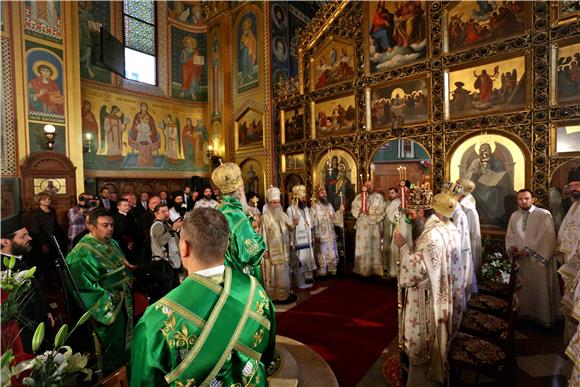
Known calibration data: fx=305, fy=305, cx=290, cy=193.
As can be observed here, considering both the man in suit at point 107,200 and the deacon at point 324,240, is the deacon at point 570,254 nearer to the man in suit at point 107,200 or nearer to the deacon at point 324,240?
the deacon at point 324,240

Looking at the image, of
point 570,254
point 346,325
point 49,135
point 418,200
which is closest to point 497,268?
point 570,254

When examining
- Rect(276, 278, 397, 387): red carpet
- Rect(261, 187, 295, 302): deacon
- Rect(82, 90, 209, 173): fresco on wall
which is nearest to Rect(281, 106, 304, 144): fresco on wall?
Rect(261, 187, 295, 302): deacon

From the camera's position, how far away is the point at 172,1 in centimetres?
1395

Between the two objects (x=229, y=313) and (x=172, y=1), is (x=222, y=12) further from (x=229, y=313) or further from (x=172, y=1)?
(x=229, y=313)

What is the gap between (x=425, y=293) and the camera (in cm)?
312

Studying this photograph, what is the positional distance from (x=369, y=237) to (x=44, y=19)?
11.2 metres

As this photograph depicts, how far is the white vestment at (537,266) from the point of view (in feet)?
16.1

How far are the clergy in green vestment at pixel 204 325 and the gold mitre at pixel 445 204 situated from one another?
2.48m

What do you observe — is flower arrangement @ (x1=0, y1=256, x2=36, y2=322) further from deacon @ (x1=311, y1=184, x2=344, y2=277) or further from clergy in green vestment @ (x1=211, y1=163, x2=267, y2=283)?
deacon @ (x1=311, y1=184, x2=344, y2=277)

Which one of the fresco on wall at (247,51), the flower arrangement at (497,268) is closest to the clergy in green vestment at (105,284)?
the flower arrangement at (497,268)

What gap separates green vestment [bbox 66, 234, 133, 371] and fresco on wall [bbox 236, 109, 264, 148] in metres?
9.13

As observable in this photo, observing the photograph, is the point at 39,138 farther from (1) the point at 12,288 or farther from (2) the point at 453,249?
(2) the point at 453,249

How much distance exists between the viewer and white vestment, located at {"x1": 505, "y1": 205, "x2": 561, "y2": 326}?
4895 millimetres

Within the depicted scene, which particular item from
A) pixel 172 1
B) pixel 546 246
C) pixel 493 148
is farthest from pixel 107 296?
pixel 172 1
